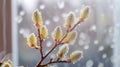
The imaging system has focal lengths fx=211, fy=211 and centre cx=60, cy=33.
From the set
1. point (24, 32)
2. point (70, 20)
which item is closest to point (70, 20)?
point (70, 20)

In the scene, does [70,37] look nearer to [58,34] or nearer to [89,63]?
[58,34]

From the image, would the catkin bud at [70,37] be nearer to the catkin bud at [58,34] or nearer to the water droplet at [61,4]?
the catkin bud at [58,34]

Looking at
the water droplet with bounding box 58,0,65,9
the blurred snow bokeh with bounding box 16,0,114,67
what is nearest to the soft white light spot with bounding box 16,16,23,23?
the blurred snow bokeh with bounding box 16,0,114,67

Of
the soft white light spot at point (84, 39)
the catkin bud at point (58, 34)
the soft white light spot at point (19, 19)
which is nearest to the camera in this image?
the catkin bud at point (58, 34)

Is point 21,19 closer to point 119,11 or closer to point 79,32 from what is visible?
point 79,32

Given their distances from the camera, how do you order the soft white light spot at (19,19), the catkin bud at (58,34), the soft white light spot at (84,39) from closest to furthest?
the catkin bud at (58,34) < the soft white light spot at (19,19) < the soft white light spot at (84,39)

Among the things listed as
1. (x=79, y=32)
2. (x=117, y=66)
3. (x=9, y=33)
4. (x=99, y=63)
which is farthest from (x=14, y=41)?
(x=117, y=66)

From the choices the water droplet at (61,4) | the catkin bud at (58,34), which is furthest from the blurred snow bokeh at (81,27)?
the catkin bud at (58,34)

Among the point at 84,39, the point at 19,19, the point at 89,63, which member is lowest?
the point at 89,63

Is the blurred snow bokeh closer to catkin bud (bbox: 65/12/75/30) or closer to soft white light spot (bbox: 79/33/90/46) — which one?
soft white light spot (bbox: 79/33/90/46)

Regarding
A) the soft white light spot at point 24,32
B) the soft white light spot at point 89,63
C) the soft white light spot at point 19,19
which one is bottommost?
the soft white light spot at point 89,63

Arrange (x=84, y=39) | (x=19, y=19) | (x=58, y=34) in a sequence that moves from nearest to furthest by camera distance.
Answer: (x=58, y=34)
(x=19, y=19)
(x=84, y=39)
